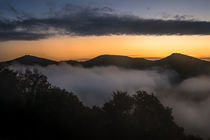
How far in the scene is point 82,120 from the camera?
30.9 meters

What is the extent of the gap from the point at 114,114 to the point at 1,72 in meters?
27.4

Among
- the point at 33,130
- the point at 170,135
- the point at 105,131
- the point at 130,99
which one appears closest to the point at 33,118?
the point at 33,130

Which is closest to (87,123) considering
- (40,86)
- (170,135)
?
(170,135)

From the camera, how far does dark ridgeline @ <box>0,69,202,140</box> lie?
27594 millimetres

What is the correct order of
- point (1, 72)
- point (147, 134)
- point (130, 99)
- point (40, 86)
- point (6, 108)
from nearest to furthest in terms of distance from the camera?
1. point (147, 134)
2. point (6, 108)
3. point (130, 99)
4. point (1, 72)
5. point (40, 86)

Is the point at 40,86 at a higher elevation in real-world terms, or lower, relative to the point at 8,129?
higher

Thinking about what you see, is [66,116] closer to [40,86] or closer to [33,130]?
[33,130]

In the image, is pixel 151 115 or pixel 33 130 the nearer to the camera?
pixel 33 130

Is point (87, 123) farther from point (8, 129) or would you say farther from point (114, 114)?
point (8, 129)

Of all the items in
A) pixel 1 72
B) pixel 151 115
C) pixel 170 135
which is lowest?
pixel 170 135

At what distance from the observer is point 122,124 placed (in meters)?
28.9

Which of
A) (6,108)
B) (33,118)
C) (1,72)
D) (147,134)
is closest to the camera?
(147,134)

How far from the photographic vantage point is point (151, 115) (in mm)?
31750

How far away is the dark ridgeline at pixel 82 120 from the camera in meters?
27.6
